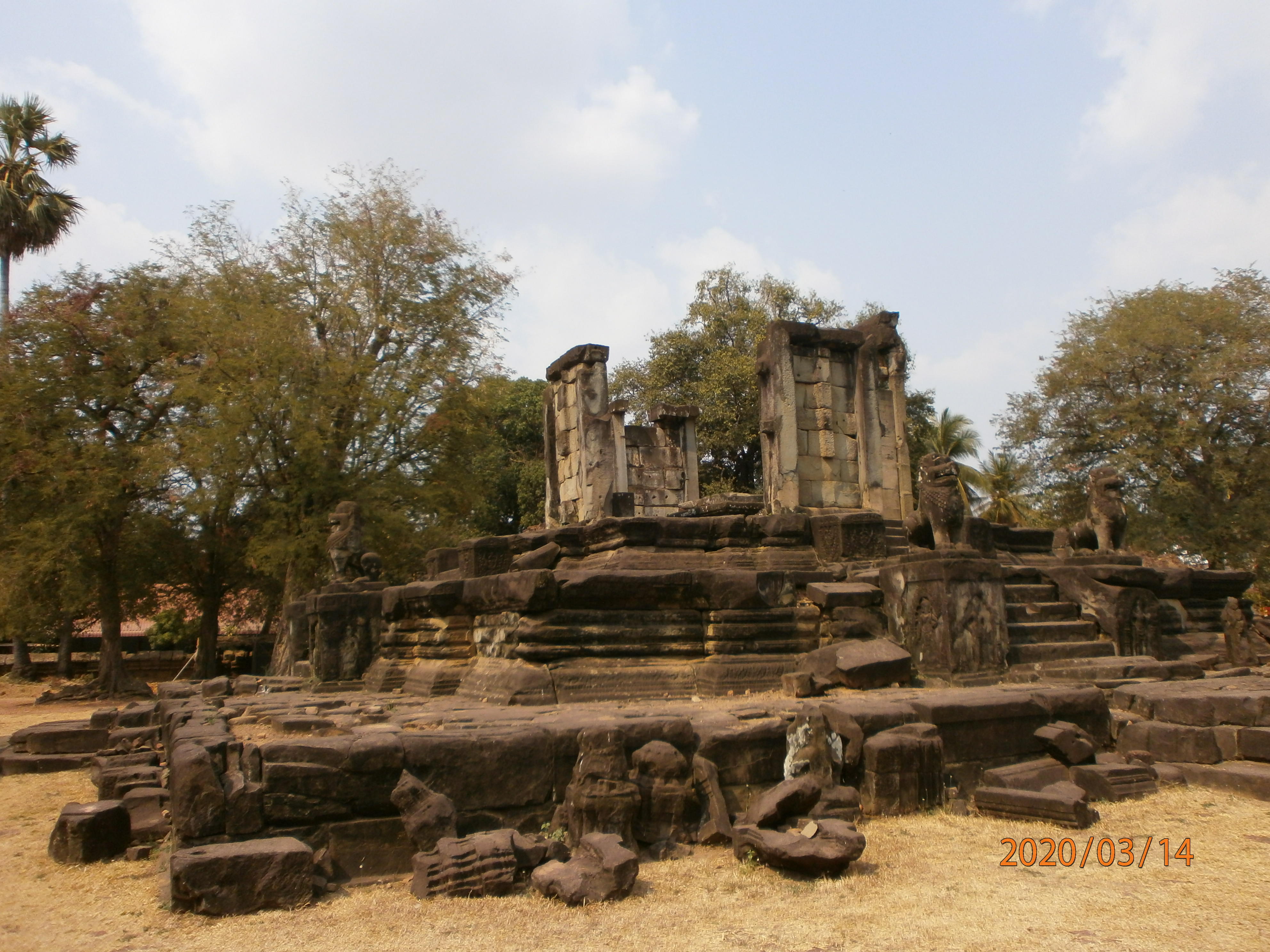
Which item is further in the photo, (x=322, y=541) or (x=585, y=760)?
(x=322, y=541)

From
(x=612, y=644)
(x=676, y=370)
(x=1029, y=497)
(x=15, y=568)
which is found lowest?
(x=612, y=644)

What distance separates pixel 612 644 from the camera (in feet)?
23.8

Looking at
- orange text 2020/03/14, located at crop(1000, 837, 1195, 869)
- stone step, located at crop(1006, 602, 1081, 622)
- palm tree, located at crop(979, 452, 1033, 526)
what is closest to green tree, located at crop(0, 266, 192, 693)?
stone step, located at crop(1006, 602, 1081, 622)

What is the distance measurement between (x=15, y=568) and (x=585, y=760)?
16024 millimetres

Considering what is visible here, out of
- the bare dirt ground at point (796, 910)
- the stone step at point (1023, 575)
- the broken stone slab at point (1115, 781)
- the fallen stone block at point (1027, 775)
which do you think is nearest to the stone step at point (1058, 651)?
the stone step at point (1023, 575)

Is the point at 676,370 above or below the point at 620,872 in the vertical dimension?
above

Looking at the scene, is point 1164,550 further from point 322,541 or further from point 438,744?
point 438,744

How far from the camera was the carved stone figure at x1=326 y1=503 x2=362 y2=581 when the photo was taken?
10.3 m

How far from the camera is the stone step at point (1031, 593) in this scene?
875 centimetres

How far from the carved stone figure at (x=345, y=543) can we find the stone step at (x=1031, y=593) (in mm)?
6512

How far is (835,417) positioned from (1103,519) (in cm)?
321

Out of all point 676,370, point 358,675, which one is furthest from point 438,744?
point 676,370

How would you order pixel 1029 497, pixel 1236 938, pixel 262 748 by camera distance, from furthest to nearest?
pixel 1029 497 < pixel 262 748 < pixel 1236 938

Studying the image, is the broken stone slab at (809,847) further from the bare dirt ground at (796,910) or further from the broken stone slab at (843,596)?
the broken stone slab at (843,596)
